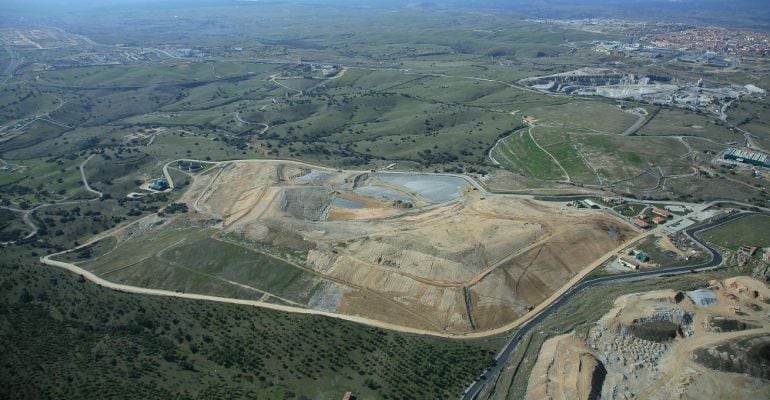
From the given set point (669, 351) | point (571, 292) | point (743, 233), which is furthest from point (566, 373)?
point (743, 233)

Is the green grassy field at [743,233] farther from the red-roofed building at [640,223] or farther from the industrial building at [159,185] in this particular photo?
the industrial building at [159,185]

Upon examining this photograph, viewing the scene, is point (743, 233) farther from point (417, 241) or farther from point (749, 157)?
point (417, 241)

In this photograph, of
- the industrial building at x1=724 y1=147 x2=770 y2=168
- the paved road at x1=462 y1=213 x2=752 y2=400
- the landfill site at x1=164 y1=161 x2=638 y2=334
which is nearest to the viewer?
the paved road at x1=462 y1=213 x2=752 y2=400

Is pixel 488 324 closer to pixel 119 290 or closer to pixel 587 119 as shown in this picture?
pixel 119 290

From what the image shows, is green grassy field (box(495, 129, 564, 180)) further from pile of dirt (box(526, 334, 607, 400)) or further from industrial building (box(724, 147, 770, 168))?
pile of dirt (box(526, 334, 607, 400))

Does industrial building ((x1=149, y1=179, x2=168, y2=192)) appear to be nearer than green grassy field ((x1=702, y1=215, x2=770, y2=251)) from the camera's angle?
No

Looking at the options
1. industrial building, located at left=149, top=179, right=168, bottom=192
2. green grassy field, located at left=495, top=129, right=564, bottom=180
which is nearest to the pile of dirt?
green grassy field, located at left=495, top=129, right=564, bottom=180

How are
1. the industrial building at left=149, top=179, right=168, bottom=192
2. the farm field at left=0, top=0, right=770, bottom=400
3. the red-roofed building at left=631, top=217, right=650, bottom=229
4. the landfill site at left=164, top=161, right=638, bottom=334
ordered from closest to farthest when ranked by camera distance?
the farm field at left=0, top=0, right=770, bottom=400
the landfill site at left=164, top=161, right=638, bottom=334
the red-roofed building at left=631, top=217, right=650, bottom=229
the industrial building at left=149, top=179, right=168, bottom=192
